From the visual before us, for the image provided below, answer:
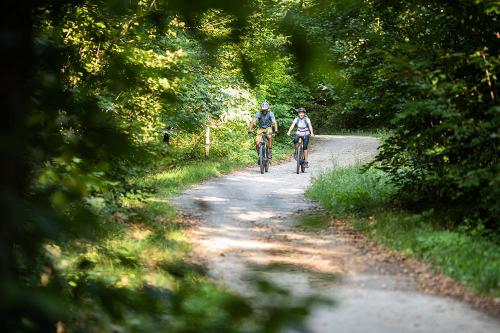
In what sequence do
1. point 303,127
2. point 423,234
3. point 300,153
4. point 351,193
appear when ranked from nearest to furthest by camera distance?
point 423,234, point 351,193, point 303,127, point 300,153

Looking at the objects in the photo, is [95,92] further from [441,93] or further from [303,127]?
[303,127]

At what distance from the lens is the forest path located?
84.7 inches

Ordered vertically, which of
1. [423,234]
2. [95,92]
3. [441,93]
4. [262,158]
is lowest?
[423,234]

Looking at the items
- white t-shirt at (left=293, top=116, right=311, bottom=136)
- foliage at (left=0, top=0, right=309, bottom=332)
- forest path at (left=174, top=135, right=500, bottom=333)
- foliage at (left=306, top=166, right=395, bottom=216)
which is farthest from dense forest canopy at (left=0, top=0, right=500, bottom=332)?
white t-shirt at (left=293, top=116, right=311, bottom=136)

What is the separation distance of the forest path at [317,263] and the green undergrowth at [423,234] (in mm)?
401

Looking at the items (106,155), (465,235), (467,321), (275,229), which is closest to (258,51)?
(106,155)

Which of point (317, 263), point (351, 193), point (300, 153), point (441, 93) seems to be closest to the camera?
point (317, 263)

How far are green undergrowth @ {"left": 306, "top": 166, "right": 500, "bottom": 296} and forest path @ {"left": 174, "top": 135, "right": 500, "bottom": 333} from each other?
0.40m

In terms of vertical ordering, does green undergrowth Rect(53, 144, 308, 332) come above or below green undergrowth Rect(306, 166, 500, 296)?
above

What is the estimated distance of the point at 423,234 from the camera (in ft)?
24.4

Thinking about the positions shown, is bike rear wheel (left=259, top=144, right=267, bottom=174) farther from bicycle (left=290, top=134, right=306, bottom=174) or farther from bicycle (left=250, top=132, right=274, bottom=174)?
bicycle (left=290, top=134, right=306, bottom=174)

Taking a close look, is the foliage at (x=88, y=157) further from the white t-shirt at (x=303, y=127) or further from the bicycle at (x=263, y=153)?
the white t-shirt at (x=303, y=127)

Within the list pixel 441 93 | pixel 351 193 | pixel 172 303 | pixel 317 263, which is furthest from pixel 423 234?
pixel 172 303

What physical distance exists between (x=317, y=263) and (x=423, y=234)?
1.59 metres
